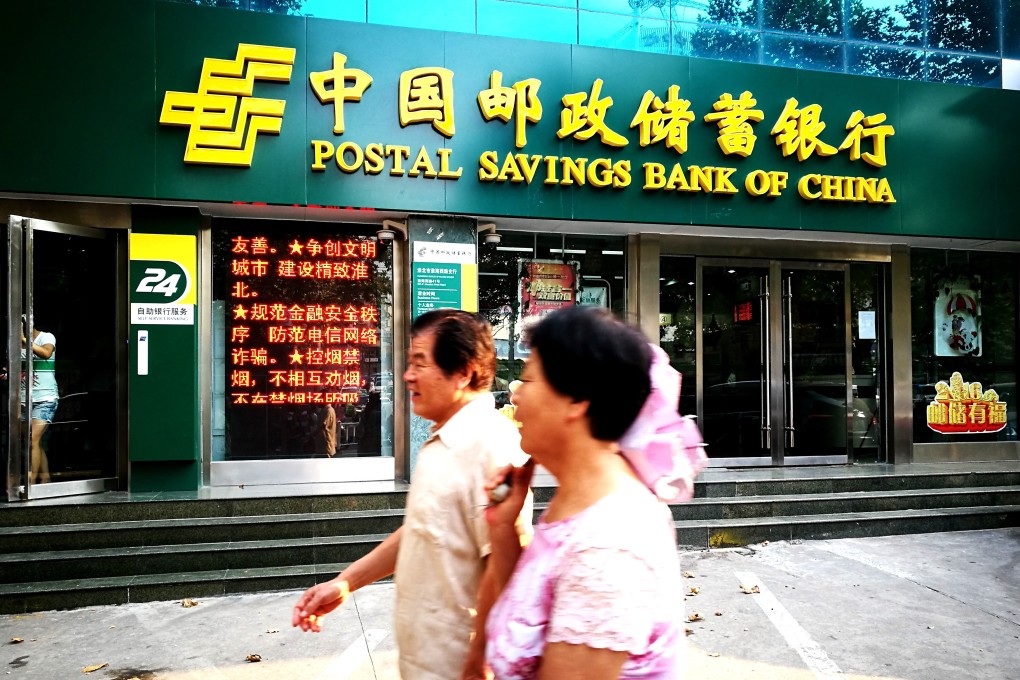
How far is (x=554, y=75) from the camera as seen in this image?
7.10 m

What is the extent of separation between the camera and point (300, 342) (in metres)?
7.17

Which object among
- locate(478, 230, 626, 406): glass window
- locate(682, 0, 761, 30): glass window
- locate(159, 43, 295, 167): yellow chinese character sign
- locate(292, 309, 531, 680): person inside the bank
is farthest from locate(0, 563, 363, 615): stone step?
locate(682, 0, 761, 30): glass window

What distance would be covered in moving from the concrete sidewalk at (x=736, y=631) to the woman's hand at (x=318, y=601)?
2.29 meters

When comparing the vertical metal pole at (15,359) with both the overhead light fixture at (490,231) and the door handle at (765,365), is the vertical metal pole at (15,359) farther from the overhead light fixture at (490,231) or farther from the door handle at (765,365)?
the door handle at (765,365)

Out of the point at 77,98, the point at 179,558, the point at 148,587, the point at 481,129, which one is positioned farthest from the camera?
the point at 481,129

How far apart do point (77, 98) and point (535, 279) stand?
4709 mm

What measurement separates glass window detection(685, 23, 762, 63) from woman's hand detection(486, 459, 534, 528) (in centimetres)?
779

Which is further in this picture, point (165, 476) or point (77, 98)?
point (165, 476)

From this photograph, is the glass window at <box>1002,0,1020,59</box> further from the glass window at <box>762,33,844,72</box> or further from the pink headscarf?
the pink headscarf

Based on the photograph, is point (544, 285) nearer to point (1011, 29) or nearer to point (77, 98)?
point (77, 98)

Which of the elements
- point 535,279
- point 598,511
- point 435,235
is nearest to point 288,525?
point 435,235

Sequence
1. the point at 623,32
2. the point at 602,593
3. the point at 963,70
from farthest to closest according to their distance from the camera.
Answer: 1. the point at 963,70
2. the point at 623,32
3. the point at 602,593

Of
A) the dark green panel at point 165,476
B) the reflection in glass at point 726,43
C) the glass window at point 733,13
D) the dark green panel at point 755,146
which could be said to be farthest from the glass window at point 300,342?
the glass window at point 733,13

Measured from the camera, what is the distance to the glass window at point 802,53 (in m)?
8.15
